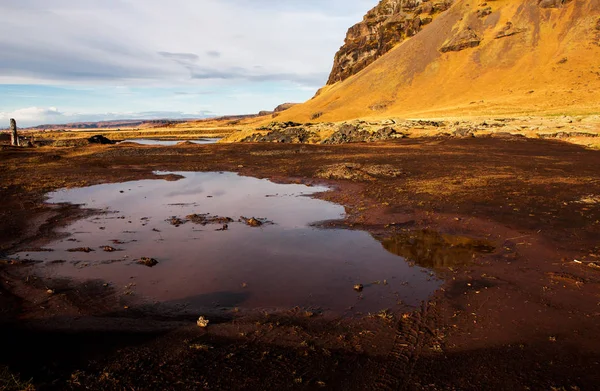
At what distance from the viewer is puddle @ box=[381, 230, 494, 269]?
8391 mm

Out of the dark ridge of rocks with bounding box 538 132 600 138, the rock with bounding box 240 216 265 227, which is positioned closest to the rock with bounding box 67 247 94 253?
the rock with bounding box 240 216 265 227

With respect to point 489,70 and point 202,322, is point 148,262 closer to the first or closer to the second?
point 202,322

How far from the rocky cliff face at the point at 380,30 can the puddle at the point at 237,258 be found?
103 m

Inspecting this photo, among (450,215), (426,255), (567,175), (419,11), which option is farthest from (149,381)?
(419,11)

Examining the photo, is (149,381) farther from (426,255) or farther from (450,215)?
(450,215)

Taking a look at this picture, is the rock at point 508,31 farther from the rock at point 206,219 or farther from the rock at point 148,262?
the rock at point 148,262

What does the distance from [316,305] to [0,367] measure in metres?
4.55

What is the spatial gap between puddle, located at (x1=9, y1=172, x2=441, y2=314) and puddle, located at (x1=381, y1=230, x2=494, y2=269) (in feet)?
1.32

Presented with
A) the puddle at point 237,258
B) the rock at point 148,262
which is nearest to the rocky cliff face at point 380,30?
the puddle at point 237,258

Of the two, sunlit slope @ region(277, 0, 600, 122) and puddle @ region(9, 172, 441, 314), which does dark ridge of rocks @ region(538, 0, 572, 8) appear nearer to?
sunlit slope @ region(277, 0, 600, 122)

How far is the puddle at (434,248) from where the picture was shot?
8391mm

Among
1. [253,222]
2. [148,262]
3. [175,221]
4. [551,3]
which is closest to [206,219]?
[175,221]

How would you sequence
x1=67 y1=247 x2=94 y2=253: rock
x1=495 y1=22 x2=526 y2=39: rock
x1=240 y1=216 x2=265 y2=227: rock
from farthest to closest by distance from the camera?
1. x1=495 y1=22 x2=526 y2=39: rock
2. x1=240 y1=216 x2=265 y2=227: rock
3. x1=67 y1=247 x2=94 y2=253: rock

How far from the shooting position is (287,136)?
141 ft
